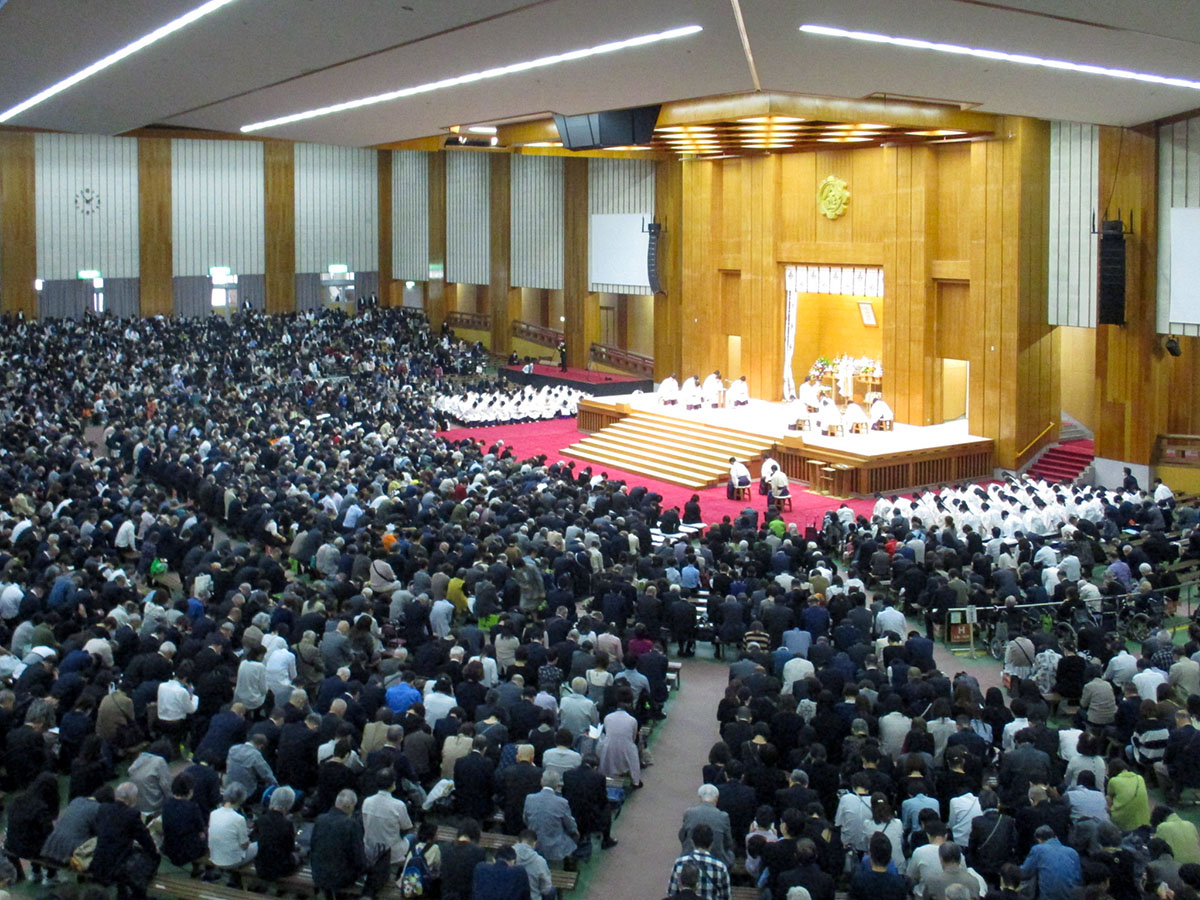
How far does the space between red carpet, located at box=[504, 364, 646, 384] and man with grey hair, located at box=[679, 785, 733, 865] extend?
2365 cm

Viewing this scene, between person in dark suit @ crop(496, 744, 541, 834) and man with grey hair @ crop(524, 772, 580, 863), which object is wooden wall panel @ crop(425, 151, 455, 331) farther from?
man with grey hair @ crop(524, 772, 580, 863)

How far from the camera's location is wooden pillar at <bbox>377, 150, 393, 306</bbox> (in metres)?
40.8

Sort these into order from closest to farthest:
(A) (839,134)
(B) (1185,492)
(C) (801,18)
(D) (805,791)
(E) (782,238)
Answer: (D) (805,791), (C) (801,18), (B) (1185,492), (A) (839,134), (E) (782,238)

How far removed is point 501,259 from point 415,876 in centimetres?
3008

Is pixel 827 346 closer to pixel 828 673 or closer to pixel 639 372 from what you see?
pixel 639 372

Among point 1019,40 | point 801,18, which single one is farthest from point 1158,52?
point 801,18

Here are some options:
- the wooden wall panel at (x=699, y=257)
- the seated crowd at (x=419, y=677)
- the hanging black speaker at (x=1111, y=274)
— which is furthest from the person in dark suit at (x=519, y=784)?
the wooden wall panel at (x=699, y=257)

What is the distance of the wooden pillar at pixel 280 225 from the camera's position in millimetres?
38688

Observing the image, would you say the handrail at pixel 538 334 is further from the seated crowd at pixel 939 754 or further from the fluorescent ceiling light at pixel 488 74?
the seated crowd at pixel 939 754

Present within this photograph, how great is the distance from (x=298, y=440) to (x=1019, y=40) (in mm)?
12856

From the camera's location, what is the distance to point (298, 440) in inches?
832

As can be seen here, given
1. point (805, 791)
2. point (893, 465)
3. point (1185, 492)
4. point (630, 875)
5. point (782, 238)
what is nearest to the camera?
point (805, 791)

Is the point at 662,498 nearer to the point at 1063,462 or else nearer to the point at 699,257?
the point at 1063,462

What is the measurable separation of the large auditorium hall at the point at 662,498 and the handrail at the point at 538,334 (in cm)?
217
